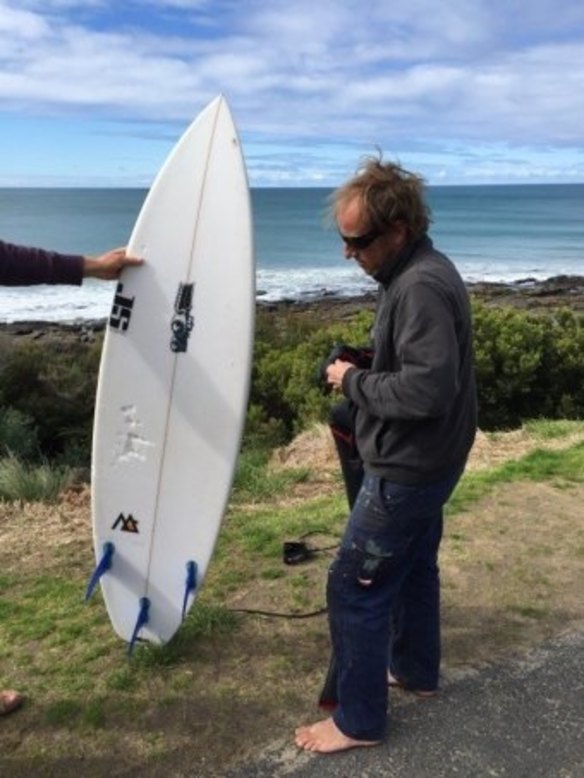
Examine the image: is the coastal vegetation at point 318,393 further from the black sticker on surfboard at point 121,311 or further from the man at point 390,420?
the man at point 390,420

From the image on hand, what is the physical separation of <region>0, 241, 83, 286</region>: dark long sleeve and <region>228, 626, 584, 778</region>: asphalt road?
6.15 feet

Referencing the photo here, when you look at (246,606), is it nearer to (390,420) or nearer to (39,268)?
(390,420)

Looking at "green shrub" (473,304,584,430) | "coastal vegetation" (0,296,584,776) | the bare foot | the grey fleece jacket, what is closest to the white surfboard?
"coastal vegetation" (0,296,584,776)

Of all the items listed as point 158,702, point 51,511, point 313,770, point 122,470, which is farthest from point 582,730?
point 51,511

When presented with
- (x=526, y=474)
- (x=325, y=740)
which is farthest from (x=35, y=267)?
(x=526, y=474)

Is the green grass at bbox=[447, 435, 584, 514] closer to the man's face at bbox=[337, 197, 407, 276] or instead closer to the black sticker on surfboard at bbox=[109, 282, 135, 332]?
the black sticker on surfboard at bbox=[109, 282, 135, 332]

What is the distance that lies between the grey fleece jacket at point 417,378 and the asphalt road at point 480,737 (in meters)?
1.03

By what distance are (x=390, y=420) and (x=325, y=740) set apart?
1224mm

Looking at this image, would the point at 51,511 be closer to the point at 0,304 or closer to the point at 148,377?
the point at 148,377

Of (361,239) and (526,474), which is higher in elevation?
(361,239)

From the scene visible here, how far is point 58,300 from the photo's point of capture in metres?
26.5

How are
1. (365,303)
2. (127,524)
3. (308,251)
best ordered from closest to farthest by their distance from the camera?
(127,524)
(365,303)
(308,251)

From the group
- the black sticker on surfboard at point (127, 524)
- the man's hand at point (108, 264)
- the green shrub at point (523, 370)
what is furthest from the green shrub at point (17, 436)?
the man's hand at point (108, 264)

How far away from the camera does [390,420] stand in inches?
106
